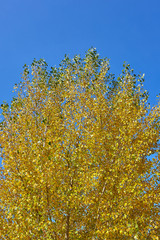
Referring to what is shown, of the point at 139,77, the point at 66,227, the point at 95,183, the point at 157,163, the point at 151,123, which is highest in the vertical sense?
the point at 139,77

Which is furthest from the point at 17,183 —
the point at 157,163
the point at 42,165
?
the point at 157,163

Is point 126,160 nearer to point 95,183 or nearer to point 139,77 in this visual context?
point 95,183

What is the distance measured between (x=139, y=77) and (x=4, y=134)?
10944 millimetres

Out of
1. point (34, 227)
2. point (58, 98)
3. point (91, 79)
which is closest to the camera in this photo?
point (34, 227)

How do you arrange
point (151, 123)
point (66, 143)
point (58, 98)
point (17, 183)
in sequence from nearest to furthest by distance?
point (17, 183), point (66, 143), point (151, 123), point (58, 98)

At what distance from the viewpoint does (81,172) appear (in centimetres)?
1306

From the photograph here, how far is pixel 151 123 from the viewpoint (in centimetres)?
1716

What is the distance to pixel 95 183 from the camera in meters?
12.3

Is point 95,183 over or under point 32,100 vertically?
under

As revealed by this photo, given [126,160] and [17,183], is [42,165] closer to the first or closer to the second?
[17,183]

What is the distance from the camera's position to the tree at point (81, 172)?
12.2 m

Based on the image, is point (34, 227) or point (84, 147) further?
point (84, 147)

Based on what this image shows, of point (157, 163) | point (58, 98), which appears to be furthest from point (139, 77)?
point (157, 163)

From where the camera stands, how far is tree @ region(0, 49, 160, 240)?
12.2m
